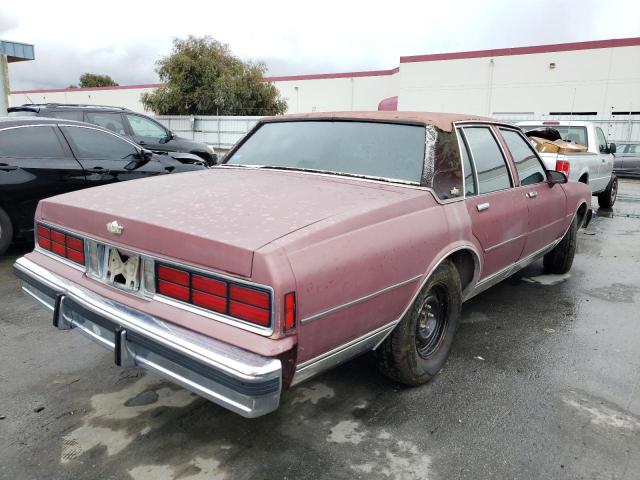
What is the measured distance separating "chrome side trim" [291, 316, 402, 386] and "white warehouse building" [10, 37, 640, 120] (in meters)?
26.0

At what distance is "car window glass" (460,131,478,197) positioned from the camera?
10.7 feet

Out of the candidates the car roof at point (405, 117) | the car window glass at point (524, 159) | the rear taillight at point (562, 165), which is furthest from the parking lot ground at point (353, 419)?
the rear taillight at point (562, 165)

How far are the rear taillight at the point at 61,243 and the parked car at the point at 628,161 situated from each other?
57.6 ft

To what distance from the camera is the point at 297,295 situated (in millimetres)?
1983

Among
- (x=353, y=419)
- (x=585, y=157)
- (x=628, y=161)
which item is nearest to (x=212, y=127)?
(x=628, y=161)

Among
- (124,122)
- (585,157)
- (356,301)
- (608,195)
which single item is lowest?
(608,195)

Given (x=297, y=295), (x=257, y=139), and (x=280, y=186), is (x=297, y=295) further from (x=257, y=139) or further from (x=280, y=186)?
(x=257, y=139)

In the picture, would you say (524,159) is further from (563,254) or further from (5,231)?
(5,231)

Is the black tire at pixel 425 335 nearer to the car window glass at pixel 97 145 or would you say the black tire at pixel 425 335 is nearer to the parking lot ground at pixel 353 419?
the parking lot ground at pixel 353 419

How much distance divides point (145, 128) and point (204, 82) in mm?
16352

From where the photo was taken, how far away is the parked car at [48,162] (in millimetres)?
5309

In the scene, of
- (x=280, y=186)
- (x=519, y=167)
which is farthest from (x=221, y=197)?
(x=519, y=167)

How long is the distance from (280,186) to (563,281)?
3704mm

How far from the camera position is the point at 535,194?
13.5 ft
